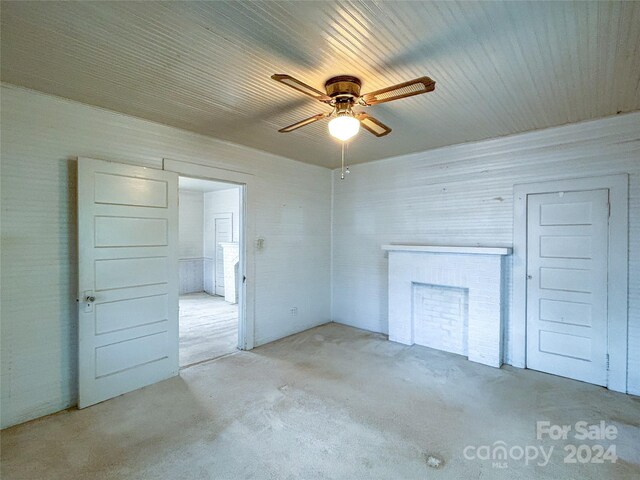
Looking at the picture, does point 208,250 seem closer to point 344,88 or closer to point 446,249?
point 446,249

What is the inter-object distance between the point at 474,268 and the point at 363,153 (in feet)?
6.80

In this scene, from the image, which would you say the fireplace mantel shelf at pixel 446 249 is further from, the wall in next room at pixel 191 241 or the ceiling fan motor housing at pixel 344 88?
the wall in next room at pixel 191 241

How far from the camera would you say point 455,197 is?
4.05m

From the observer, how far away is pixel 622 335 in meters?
3.01

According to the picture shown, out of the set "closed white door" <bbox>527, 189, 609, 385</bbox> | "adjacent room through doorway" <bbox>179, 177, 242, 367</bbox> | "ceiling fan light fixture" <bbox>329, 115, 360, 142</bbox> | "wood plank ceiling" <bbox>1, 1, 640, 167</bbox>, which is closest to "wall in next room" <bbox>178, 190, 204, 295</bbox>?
"adjacent room through doorway" <bbox>179, 177, 242, 367</bbox>

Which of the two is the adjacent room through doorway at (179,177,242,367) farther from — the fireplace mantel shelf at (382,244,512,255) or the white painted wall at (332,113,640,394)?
the fireplace mantel shelf at (382,244,512,255)

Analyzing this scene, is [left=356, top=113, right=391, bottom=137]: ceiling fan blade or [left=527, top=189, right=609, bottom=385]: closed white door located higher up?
[left=356, top=113, right=391, bottom=137]: ceiling fan blade

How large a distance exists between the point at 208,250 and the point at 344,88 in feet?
22.1

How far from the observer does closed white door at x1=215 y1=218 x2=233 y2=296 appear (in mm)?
7567

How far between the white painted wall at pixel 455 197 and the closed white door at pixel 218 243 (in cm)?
330

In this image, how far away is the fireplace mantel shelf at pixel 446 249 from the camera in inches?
138

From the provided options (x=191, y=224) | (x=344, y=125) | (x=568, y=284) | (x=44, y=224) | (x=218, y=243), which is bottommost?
(x=568, y=284)

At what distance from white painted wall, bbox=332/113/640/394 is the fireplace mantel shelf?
0.85 ft

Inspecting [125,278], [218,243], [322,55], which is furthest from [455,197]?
[218,243]
